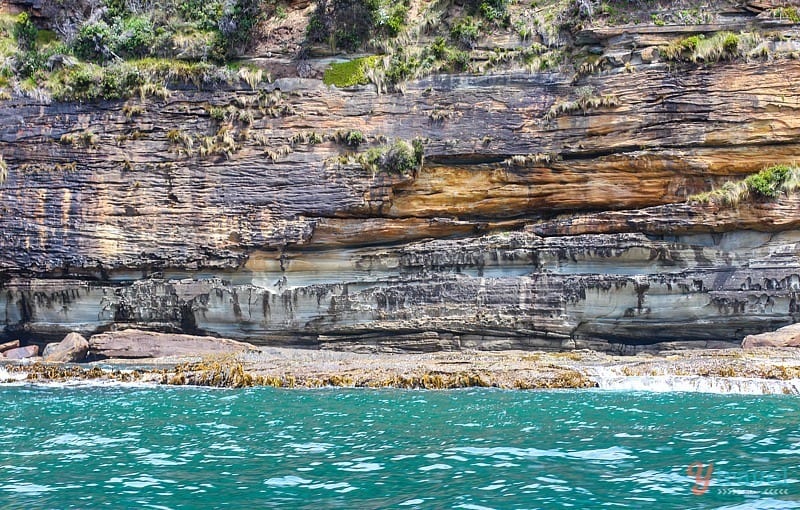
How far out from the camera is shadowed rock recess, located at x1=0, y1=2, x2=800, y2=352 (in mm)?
22266

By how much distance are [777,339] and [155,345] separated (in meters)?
18.3

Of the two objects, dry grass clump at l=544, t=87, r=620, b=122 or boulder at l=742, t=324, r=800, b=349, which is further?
dry grass clump at l=544, t=87, r=620, b=122

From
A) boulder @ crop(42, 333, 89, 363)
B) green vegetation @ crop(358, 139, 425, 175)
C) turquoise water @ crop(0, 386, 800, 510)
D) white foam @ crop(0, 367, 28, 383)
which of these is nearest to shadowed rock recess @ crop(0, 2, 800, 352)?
green vegetation @ crop(358, 139, 425, 175)

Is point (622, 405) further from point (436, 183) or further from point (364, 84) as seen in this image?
point (364, 84)

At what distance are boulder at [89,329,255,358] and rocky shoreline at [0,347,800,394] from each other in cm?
95

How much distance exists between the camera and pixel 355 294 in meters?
24.1

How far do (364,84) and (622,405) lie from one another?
16.3 m

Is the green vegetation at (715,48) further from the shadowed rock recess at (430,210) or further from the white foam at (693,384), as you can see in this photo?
the white foam at (693,384)

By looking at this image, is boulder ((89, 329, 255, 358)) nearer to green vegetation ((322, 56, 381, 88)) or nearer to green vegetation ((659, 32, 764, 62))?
green vegetation ((322, 56, 381, 88))

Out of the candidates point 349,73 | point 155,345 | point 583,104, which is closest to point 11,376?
point 155,345

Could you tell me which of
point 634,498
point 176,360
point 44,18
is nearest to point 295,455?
point 634,498

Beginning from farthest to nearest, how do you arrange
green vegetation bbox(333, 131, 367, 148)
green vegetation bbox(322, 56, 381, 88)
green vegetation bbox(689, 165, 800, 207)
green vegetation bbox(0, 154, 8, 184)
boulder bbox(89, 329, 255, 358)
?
green vegetation bbox(322, 56, 381, 88)
green vegetation bbox(0, 154, 8, 184)
green vegetation bbox(333, 131, 367, 148)
boulder bbox(89, 329, 255, 358)
green vegetation bbox(689, 165, 800, 207)

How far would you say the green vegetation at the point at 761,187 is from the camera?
70.6 feet

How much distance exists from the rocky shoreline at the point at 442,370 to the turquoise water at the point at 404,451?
1409 mm
